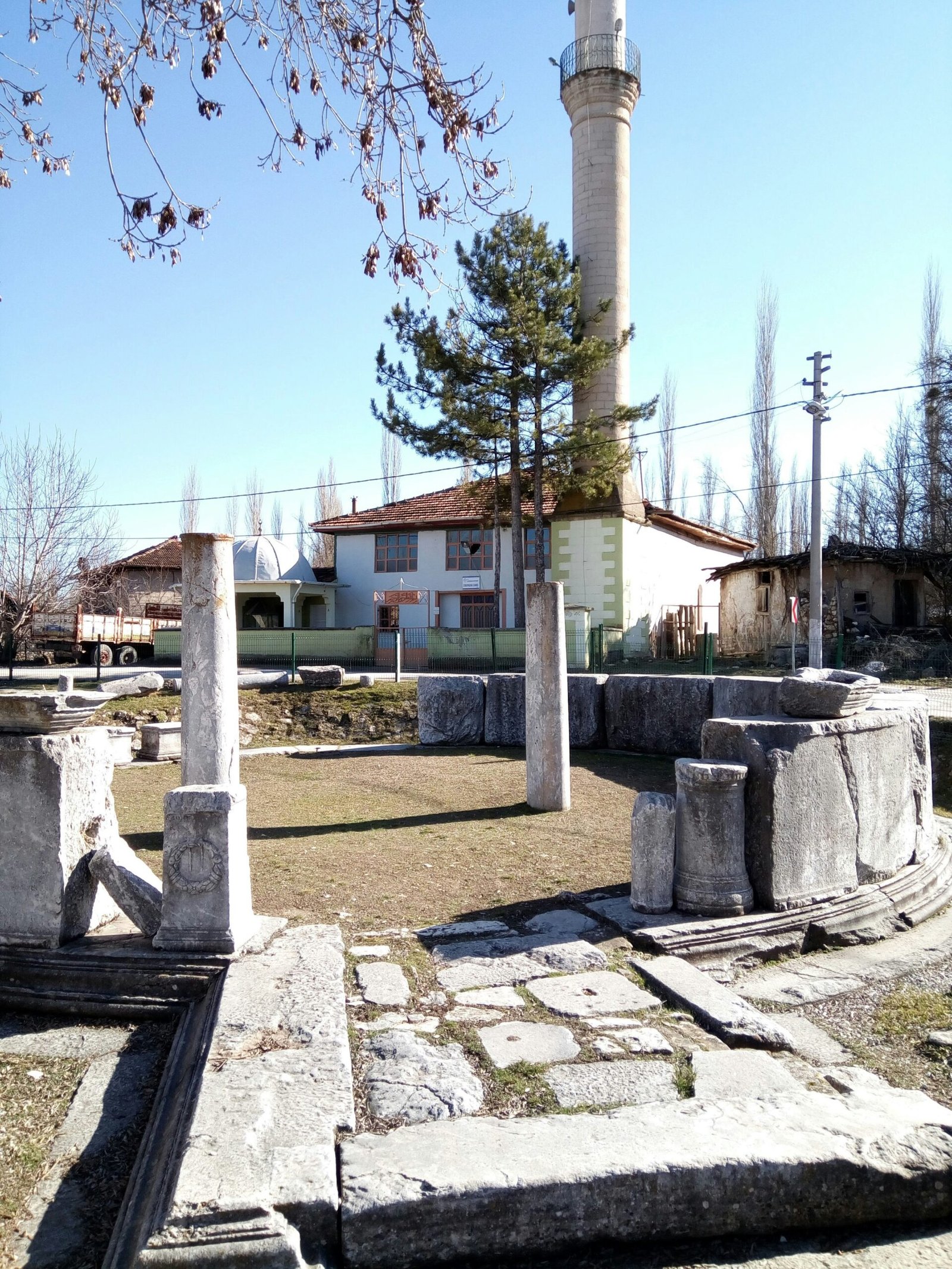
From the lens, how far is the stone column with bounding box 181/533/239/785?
6.57 meters

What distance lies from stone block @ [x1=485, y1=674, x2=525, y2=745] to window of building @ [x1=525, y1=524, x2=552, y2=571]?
14.7m

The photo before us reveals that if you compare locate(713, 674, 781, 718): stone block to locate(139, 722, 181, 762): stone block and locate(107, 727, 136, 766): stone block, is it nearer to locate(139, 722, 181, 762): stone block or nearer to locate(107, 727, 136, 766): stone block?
locate(139, 722, 181, 762): stone block

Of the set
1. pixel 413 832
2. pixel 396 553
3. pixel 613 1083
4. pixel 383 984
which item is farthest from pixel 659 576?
pixel 613 1083

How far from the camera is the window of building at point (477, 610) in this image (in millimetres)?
27469

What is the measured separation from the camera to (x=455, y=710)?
11.9 m

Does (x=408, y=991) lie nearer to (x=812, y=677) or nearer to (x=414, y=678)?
(x=812, y=677)

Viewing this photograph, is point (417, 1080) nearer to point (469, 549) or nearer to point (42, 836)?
point (42, 836)

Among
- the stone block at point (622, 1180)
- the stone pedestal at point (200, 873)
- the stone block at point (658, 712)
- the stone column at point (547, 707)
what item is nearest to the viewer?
the stone block at point (622, 1180)

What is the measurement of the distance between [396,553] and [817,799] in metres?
24.9

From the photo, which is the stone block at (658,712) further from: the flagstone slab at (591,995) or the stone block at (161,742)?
the flagstone slab at (591,995)

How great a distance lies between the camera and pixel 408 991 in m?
3.79

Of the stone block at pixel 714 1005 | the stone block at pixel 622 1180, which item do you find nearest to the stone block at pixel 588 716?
the stone block at pixel 714 1005

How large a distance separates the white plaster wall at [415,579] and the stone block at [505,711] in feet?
47.1

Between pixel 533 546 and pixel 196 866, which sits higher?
pixel 533 546
